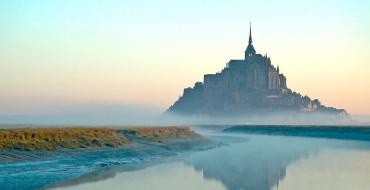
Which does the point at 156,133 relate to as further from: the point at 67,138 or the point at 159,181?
the point at 159,181

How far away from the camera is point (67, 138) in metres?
45.6

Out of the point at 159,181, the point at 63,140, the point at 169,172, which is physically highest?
the point at 63,140

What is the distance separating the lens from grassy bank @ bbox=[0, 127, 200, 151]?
38750mm

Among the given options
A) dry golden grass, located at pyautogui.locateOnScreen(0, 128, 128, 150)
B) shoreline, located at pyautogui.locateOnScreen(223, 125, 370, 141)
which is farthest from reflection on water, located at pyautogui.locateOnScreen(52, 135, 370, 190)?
shoreline, located at pyautogui.locateOnScreen(223, 125, 370, 141)

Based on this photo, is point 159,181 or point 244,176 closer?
point 159,181

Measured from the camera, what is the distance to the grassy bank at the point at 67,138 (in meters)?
38.8

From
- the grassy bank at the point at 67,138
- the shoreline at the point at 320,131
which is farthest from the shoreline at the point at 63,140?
the shoreline at the point at 320,131

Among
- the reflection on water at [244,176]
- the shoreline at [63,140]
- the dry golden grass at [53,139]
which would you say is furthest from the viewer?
the dry golden grass at [53,139]

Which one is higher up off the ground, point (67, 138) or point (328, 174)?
point (67, 138)

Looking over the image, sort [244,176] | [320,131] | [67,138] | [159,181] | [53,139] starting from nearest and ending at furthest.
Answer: [159,181]
[244,176]
[53,139]
[67,138]
[320,131]

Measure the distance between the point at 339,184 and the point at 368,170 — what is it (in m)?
9.39

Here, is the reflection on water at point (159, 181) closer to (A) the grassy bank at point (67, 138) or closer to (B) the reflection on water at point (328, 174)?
(B) the reflection on water at point (328, 174)

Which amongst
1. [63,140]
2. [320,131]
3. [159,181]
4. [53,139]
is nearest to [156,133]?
[63,140]

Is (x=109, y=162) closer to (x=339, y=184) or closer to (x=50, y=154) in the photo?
(x=50, y=154)
